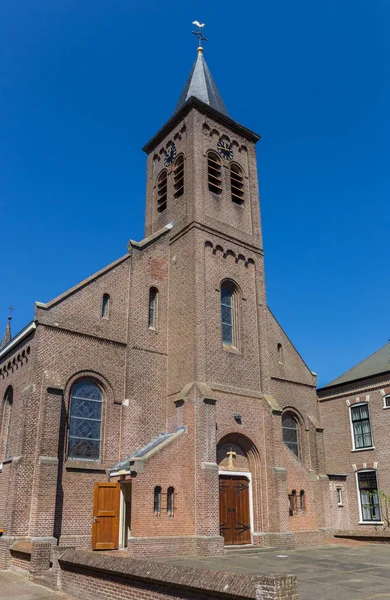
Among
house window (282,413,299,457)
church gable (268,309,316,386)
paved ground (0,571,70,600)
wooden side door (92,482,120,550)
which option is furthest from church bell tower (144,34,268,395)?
paved ground (0,571,70,600)

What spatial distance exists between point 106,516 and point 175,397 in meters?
5.22

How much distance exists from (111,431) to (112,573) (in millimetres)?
8796

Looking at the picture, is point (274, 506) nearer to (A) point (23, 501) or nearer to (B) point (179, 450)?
(B) point (179, 450)

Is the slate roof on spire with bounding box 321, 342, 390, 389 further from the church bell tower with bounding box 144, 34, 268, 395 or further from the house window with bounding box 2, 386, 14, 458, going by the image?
the house window with bounding box 2, 386, 14, 458

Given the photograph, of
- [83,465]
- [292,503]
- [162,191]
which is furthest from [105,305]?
[292,503]

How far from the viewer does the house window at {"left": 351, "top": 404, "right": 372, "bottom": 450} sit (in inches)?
1014

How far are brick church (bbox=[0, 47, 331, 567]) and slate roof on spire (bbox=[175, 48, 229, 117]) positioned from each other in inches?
86.9

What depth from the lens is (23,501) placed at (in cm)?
1673

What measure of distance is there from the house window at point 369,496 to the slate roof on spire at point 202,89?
1990 cm

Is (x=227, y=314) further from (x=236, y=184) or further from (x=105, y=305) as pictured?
(x=236, y=184)

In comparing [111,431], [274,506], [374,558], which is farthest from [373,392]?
[111,431]

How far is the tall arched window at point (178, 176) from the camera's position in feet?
83.4

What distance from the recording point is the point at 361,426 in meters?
26.2

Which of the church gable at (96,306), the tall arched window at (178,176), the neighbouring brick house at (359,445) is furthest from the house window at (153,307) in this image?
the neighbouring brick house at (359,445)
